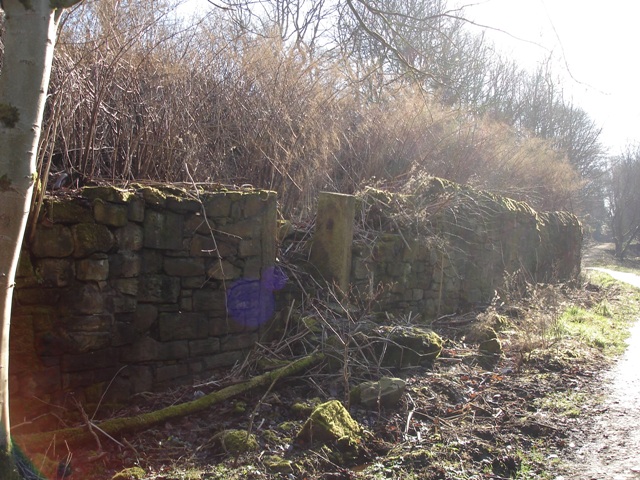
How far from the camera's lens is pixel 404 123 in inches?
433

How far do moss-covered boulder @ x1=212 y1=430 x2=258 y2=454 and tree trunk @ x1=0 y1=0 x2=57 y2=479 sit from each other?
5.37 ft

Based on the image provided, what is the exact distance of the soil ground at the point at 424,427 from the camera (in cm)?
404

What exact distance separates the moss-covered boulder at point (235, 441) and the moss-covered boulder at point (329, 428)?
39cm

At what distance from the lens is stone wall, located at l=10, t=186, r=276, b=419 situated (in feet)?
14.5

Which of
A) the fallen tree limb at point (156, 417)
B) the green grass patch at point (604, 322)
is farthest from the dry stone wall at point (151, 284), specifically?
the green grass patch at point (604, 322)

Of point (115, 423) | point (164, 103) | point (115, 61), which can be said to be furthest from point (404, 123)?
point (115, 423)

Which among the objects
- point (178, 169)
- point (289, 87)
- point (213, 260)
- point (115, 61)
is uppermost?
point (289, 87)

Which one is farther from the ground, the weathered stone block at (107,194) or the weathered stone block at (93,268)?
the weathered stone block at (107,194)

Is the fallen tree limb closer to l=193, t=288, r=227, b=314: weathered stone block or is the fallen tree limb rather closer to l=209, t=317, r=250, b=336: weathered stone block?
l=209, t=317, r=250, b=336: weathered stone block

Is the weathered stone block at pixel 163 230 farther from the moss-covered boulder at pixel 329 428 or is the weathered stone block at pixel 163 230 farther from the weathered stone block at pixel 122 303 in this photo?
the moss-covered boulder at pixel 329 428

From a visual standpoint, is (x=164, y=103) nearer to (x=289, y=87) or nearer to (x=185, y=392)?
(x=289, y=87)

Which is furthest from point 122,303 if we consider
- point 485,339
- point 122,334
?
point 485,339

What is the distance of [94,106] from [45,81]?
2.69 m

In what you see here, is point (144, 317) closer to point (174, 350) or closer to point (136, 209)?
point (174, 350)
